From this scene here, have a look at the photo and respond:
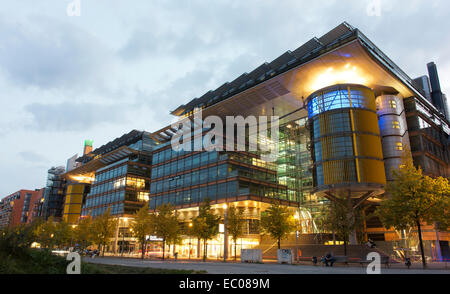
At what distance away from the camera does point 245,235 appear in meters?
Answer: 57.3

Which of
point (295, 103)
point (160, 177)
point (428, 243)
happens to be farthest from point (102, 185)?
point (428, 243)

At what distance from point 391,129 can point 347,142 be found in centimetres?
1285

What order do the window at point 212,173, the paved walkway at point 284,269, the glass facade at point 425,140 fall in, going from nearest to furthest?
the paved walkway at point 284,269, the window at point 212,173, the glass facade at point 425,140

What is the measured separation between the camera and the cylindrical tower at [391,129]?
5981 cm

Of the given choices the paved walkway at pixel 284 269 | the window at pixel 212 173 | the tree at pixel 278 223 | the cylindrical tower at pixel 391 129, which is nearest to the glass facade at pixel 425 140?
the cylindrical tower at pixel 391 129

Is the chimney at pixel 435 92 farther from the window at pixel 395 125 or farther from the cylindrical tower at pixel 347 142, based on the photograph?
the cylindrical tower at pixel 347 142

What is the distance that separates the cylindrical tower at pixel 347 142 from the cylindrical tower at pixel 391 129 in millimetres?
6026

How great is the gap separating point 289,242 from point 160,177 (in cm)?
3330

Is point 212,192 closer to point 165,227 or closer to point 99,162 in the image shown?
point 165,227
